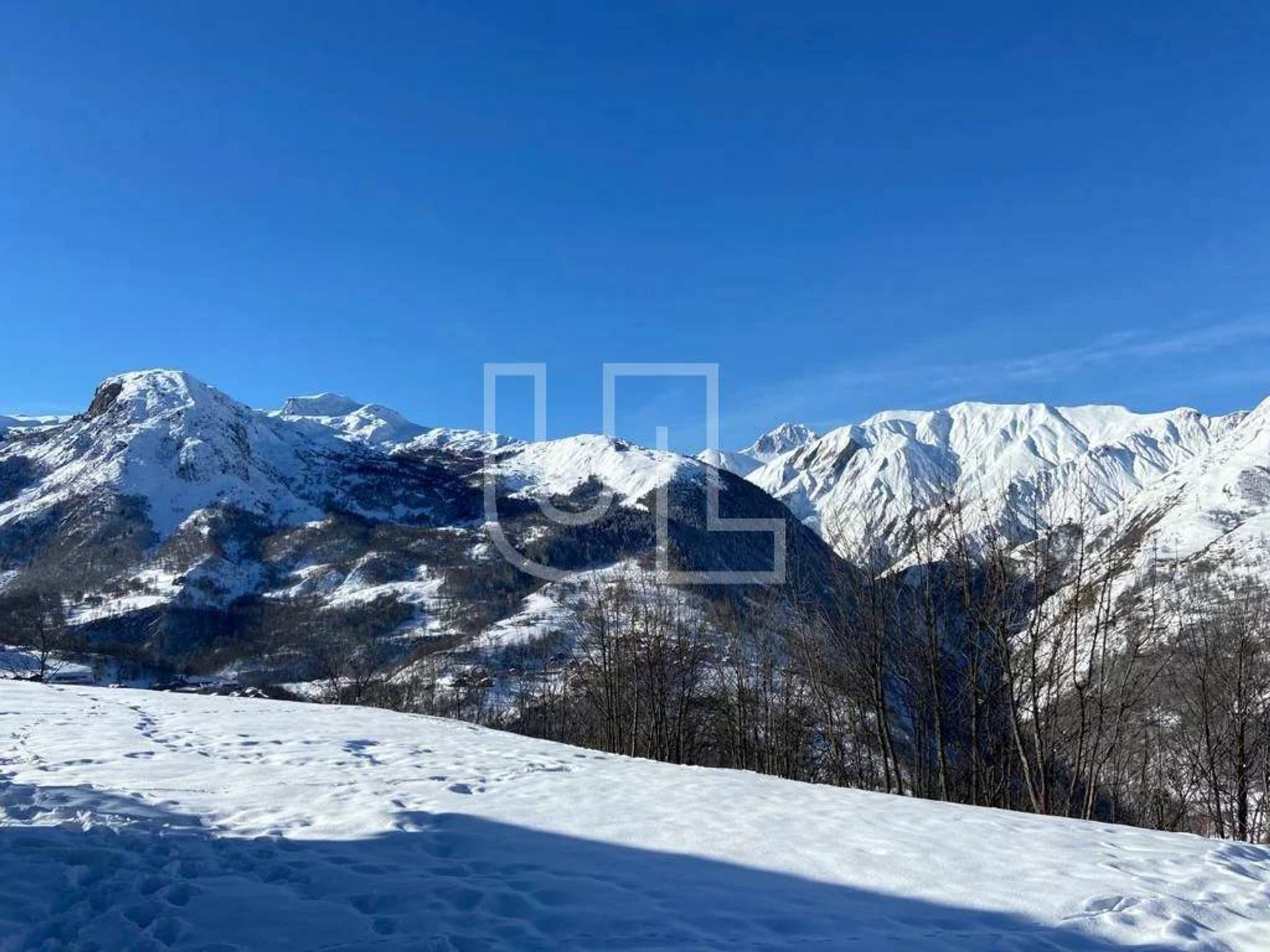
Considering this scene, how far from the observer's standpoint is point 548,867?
815 centimetres

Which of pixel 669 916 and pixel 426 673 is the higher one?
pixel 669 916

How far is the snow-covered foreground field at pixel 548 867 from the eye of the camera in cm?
636

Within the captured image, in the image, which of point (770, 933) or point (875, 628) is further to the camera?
point (875, 628)

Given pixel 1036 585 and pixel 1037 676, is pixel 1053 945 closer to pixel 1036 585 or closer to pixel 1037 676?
pixel 1036 585

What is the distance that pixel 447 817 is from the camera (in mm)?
10070

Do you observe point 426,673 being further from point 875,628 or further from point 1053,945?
point 1053,945

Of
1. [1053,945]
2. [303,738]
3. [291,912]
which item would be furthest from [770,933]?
[303,738]

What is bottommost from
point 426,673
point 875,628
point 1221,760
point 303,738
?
point 426,673

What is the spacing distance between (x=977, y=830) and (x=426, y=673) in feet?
567

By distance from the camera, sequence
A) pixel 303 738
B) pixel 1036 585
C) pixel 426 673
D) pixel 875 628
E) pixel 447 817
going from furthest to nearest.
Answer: pixel 426 673
pixel 875 628
pixel 1036 585
pixel 303 738
pixel 447 817

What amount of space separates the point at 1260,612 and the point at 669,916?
37.6 metres

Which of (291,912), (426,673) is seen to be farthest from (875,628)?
(426,673)

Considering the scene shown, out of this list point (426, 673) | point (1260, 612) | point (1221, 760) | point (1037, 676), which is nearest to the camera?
point (1037, 676)

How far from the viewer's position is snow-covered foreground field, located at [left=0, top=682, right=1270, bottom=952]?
6359 millimetres
